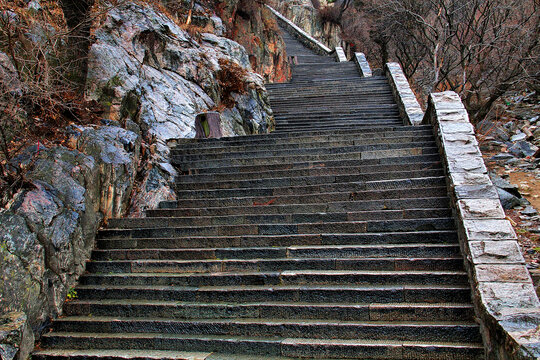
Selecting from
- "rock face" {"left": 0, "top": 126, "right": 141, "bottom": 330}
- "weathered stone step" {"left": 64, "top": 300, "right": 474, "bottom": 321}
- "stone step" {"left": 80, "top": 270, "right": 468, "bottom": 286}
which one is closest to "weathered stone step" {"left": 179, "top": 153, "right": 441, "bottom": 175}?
"rock face" {"left": 0, "top": 126, "right": 141, "bottom": 330}

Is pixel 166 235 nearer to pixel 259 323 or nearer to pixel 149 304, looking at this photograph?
pixel 149 304

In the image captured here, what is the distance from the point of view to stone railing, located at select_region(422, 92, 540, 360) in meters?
3.17

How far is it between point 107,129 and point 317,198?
3517 millimetres

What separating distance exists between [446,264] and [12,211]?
484 centimetres

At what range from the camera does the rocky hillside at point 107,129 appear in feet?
15.2

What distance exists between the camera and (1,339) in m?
3.85

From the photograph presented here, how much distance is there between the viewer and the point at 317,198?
6113 mm

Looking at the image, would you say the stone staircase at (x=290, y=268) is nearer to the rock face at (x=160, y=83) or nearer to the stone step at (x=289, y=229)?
the stone step at (x=289, y=229)

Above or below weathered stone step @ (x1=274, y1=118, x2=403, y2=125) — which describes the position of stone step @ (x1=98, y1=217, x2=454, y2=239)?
below

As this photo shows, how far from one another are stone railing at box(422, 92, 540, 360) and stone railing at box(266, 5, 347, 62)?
1720 cm

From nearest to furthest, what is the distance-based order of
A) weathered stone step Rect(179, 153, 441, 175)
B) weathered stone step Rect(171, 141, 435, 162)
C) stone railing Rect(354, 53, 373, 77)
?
weathered stone step Rect(179, 153, 441, 175) → weathered stone step Rect(171, 141, 435, 162) → stone railing Rect(354, 53, 373, 77)

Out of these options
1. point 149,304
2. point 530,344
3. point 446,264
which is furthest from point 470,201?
point 149,304

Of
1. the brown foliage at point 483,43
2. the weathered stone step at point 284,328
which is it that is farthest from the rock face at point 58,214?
the brown foliage at point 483,43

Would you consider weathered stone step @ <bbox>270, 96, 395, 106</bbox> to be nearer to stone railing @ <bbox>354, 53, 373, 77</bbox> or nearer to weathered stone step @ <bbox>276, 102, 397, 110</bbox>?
weathered stone step @ <bbox>276, 102, 397, 110</bbox>
